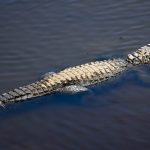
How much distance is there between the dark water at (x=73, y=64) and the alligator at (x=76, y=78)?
0.14 m

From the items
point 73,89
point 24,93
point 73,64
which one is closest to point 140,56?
point 73,64

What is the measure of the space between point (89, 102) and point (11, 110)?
1.32 m

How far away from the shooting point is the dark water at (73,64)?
7160 millimetres

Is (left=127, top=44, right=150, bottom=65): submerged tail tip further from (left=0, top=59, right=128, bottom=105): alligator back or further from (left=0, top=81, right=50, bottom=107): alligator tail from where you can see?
(left=0, top=81, right=50, bottom=107): alligator tail

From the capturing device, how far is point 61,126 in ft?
24.4

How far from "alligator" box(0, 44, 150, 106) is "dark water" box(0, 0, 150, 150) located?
14 centimetres

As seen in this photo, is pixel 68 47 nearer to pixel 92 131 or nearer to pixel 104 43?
pixel 104 43

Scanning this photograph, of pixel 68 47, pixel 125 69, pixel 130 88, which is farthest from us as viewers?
pixel 68 47

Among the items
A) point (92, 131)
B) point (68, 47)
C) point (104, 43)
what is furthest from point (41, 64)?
point (92, 131)

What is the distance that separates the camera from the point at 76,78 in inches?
331

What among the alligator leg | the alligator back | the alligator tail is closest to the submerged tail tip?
the alligator back

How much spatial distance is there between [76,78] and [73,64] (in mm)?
616

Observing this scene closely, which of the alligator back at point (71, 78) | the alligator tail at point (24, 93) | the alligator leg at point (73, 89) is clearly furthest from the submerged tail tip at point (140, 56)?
the alligator tail at point (24, 93)

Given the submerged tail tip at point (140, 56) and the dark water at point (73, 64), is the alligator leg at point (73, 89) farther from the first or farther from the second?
the submerged tail tip at point (140, 56)
